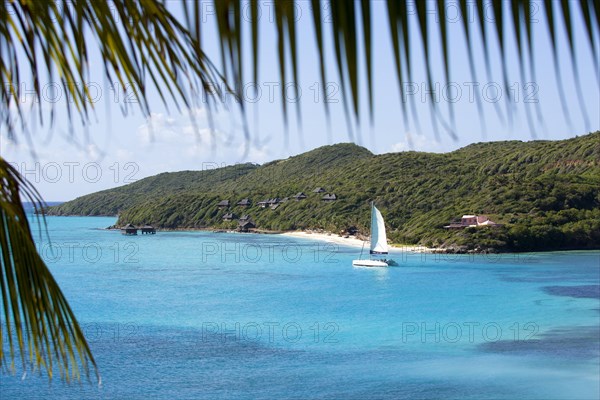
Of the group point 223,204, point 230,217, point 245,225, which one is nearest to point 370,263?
point 245,225

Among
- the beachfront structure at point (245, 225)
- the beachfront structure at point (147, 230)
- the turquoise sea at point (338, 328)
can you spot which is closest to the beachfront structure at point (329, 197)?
the beachfront structure at point (245, 225)

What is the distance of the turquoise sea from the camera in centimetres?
1605

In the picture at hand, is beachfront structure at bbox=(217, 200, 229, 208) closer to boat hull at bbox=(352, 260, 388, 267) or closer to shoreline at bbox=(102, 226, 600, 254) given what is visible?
shoreline at bbox=(102, 226, 600, 254)

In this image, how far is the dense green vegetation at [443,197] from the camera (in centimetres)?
4325

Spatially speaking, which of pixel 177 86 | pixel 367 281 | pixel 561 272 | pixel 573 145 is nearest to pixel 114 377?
pixel 177 86

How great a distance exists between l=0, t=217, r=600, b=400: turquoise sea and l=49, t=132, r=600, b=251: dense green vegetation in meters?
2.16

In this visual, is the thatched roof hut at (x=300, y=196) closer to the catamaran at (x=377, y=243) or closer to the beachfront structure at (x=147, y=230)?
the beachfront structure at (x=147, y=230)

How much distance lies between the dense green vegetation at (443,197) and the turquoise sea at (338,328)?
2159mm

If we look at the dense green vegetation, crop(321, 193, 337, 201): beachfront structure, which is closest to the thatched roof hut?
the dense green vegetation

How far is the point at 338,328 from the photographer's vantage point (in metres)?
23.5

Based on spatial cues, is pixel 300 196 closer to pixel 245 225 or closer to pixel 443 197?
pixel 245 225

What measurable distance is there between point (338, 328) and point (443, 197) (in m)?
31.2

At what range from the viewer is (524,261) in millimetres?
39531

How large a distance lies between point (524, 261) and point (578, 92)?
41.3 m
